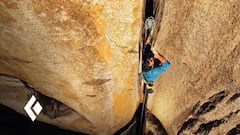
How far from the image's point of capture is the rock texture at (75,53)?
1.90m

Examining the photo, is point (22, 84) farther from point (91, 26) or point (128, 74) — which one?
point (91, 26)

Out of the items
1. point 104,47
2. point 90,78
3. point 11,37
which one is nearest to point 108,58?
point 104,47

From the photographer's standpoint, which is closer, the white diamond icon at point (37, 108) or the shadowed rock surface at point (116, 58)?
the shadowed rock surface at point (116, 58)

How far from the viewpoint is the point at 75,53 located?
2.26m

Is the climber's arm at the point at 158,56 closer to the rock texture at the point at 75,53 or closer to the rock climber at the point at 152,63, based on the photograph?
the rock climber at the point at 152,63

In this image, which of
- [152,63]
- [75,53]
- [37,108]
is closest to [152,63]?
[152,63]

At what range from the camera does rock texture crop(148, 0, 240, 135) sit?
6.64ft

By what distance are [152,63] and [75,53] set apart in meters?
0.82

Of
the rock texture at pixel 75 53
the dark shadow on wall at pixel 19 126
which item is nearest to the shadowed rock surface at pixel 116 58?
the rock texture at pixel 75 53

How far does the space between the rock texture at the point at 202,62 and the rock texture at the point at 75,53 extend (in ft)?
1.27

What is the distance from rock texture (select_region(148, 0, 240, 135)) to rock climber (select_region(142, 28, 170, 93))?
7cm

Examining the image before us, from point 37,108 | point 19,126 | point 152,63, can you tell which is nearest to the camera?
point 152,63

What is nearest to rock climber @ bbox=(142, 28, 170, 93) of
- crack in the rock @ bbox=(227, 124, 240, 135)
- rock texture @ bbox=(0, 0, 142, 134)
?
rock texture @ bbox=(0, 0, 142, 134)

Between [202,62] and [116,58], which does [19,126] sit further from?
[202,62]
